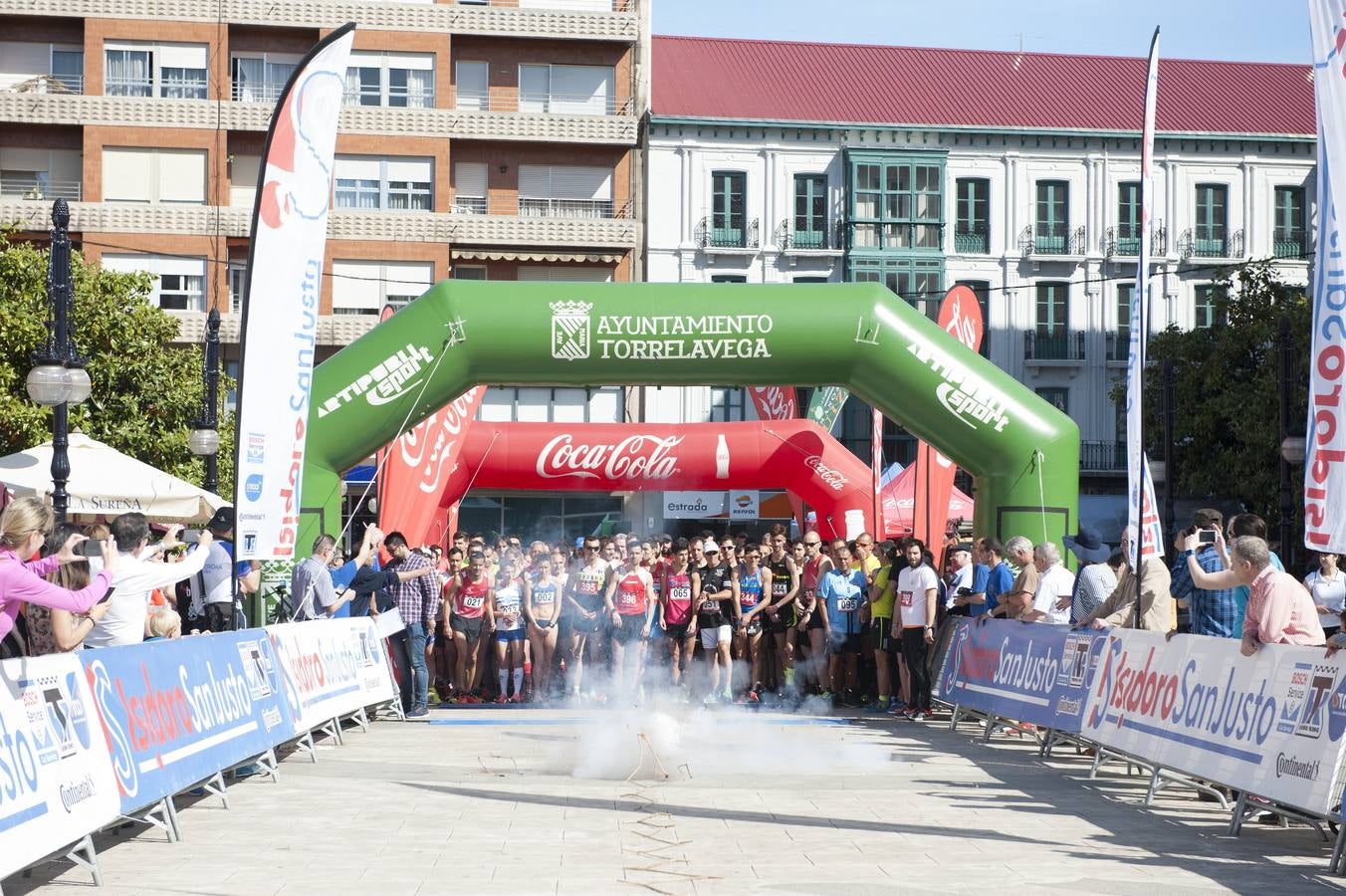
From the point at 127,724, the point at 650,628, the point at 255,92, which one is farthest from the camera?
the point at 255,92

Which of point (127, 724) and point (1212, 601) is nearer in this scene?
point (127, 724)

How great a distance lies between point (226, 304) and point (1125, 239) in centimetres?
2444

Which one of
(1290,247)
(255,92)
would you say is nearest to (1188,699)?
(255,92)

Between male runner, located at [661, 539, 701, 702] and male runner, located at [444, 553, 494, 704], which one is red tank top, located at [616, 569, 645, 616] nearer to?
male runner, located at [661, 539, 701, 702]

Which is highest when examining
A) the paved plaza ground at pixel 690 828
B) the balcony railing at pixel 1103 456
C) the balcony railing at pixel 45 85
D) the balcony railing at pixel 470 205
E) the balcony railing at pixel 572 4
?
the balcony railing at pixel 572 4

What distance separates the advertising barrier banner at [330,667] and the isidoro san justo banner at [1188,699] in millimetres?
5723

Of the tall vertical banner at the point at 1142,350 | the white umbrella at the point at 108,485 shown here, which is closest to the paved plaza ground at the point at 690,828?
the tall vertical banner at the point at 1142,350

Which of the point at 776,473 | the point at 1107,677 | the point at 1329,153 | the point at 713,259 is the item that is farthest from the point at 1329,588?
the point at 713,259

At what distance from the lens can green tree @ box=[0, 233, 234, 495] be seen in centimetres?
2811

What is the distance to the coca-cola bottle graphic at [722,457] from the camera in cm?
2677

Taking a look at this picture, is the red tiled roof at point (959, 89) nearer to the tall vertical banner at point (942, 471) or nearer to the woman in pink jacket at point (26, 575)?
the tall vertical banner at point (942, 471)

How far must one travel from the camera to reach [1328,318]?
8047 mm

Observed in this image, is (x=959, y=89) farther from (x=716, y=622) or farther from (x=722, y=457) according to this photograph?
(x=716, y=622)

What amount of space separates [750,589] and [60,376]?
25.3ft
